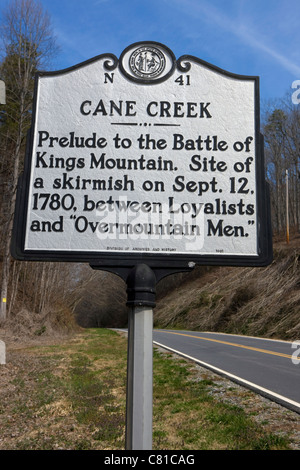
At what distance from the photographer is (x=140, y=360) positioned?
6.82 feet

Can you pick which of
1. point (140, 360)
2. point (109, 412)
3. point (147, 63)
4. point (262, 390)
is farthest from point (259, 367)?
point (147, 63)

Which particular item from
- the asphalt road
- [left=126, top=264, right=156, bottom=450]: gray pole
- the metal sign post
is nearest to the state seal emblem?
the metal sign post

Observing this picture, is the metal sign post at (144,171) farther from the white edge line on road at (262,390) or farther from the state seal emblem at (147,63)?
the white edge line on road at (262,390)

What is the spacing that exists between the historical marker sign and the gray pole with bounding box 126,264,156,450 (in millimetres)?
127

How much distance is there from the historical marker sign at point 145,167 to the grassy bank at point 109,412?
3140 mm

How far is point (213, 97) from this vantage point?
245cm

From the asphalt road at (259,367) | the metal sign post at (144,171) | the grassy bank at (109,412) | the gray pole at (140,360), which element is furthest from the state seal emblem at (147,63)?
the asphalt road at (259,367)

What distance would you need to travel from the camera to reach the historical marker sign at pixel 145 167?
2297 mm

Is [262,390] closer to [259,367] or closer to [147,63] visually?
[259,367]

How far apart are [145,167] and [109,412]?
4628 millimetres

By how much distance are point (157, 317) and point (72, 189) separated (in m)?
37.3

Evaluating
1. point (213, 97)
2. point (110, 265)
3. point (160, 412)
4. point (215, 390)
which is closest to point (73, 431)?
point (160, 412)

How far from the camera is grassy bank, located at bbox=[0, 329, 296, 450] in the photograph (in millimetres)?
4691

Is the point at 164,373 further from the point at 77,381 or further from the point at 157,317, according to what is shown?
the point at 157,317
